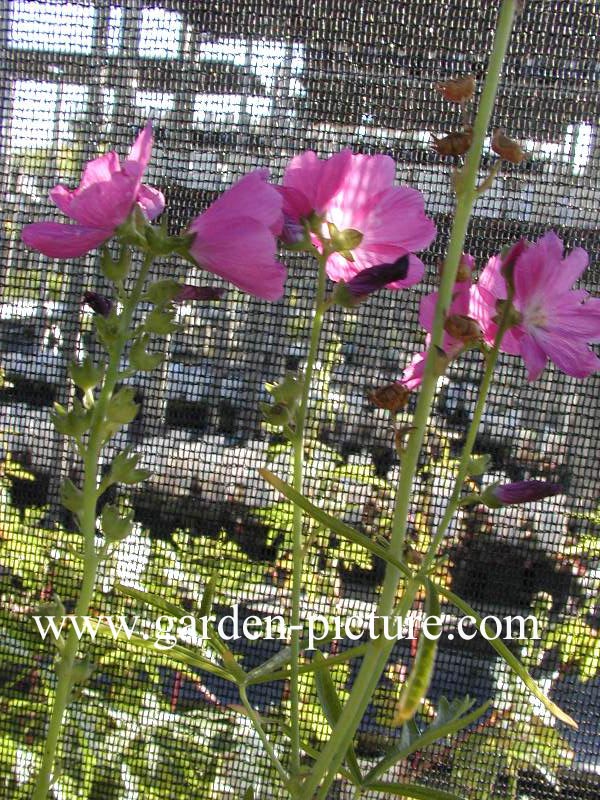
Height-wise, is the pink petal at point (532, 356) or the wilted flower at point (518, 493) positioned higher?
the pink petal at point (532, 356)

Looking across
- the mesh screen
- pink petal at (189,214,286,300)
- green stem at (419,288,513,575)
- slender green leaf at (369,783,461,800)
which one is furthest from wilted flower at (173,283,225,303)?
the mesh screen

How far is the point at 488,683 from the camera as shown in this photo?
728 millimetres

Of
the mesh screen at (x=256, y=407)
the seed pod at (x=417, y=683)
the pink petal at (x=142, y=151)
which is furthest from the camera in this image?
the mesh screen at (x=256, y=407)

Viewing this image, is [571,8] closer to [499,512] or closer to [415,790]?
[499,512]

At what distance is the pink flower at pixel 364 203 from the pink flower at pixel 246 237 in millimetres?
30

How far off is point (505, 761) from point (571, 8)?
65 cm

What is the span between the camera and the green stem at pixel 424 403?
0.93 ft

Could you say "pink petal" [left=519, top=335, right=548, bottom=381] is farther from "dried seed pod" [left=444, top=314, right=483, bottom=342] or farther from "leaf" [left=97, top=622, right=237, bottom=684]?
"leaf" [left=97, top=622, right=237, bottom=684]

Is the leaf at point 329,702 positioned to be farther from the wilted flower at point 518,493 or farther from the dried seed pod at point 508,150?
the dried seed pod at point 508,150

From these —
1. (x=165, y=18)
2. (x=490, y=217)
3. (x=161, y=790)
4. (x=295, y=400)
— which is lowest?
(x=161, y=790)

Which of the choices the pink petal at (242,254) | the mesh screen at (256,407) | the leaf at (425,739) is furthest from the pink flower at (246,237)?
the mesh screen at (256,407)

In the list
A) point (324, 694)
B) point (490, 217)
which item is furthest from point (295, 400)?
point (490, 217)

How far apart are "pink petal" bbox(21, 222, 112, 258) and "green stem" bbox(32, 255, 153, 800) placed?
0.08ft

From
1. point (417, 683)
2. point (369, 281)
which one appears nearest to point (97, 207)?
point (369, 281)
